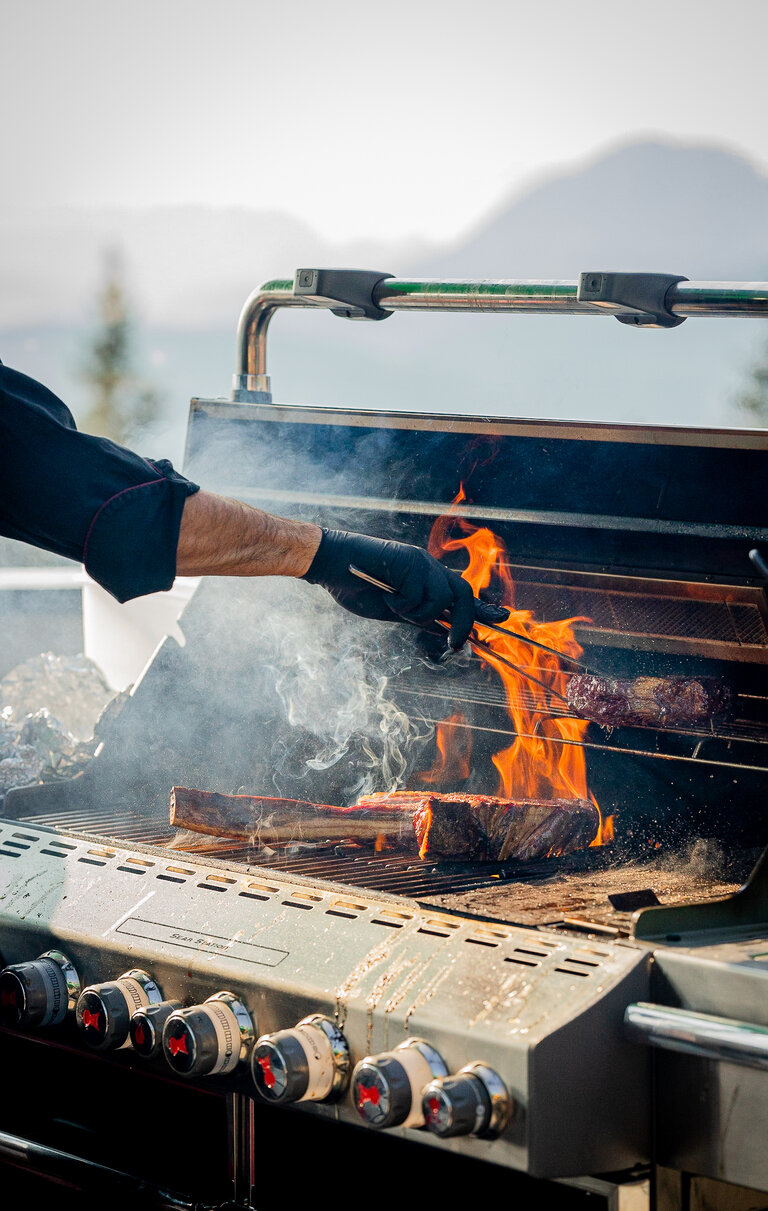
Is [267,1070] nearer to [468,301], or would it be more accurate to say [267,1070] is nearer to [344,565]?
[344,565]

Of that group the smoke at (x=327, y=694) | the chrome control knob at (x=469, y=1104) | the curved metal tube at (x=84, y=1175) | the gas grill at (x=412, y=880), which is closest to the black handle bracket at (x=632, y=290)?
the gas grill at (x=412, y=880)

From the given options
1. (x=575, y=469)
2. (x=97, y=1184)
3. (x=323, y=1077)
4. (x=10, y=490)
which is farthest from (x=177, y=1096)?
(x=575, y=469)

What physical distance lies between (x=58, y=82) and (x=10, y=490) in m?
6.88

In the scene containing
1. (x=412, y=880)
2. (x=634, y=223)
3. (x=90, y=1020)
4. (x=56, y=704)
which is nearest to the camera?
(x=90, y=1020)

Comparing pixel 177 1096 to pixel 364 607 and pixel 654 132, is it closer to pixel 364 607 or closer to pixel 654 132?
pixel 364 607

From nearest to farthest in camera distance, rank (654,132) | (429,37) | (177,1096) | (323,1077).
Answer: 1. (323,1077)
2. (177,1096)
3. (429,37)
4. (654,132)

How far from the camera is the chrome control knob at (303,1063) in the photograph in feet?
4.81

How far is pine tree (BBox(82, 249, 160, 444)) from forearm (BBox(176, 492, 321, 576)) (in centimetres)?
1113

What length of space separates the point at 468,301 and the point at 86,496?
101 centimetres

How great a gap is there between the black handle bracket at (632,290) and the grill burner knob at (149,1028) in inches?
59.1

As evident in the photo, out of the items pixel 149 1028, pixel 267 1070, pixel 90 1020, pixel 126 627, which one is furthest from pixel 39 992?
pixel 126 627

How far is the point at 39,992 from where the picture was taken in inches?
69.1

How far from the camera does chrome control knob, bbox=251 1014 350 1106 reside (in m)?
1.47

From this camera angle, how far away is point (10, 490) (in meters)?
1.87
